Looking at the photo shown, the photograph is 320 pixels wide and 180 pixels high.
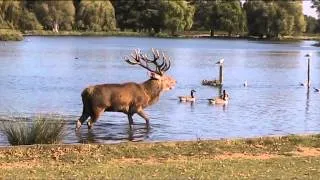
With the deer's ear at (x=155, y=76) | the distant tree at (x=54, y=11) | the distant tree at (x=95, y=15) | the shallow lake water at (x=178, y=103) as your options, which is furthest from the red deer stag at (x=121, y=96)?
the distant tree at (x=95, y=15)

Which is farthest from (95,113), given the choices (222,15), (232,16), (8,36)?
(222,15)

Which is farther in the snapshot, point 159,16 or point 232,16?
point 232,16

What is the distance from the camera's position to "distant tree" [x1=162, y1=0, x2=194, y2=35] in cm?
14312

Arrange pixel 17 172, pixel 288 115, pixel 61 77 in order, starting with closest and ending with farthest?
pixel 17 172 → pixel 288 115 → pixel 61 77

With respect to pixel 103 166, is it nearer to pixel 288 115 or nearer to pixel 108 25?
pixel 288 115

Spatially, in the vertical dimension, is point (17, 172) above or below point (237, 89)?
above

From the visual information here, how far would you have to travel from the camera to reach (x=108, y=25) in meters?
142

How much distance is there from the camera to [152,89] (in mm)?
20547

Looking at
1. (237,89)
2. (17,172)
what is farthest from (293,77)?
(17,172)

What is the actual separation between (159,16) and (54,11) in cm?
2797

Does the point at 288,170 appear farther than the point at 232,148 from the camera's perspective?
No

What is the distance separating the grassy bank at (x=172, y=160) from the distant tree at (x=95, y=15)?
393ft

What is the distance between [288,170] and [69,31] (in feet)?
432

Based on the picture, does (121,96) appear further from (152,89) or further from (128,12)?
(128,12)
